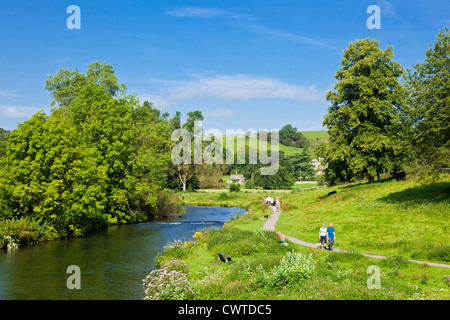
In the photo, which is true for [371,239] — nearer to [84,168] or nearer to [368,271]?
[368,271]

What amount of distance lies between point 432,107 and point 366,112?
15509mm

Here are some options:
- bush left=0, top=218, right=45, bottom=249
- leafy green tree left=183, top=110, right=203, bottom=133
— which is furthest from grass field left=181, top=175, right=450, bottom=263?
leafy green tree left=183, top=110, right=203, bottom=133

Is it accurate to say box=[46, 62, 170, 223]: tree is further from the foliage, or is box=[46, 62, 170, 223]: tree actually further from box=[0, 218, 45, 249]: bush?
box=[0, 218, 45, 249]: bush

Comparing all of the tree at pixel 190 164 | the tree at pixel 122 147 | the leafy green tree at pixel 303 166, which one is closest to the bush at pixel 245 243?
the tree at pixel 122 147

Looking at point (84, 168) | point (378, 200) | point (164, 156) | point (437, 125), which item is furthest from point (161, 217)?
point (437, 125)

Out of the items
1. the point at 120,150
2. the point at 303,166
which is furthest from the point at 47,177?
the point at 303,166

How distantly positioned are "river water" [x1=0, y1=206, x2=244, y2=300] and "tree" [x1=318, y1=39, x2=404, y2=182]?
22720 millimetres

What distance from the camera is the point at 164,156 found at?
2056 inches

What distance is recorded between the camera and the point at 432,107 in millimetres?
30547

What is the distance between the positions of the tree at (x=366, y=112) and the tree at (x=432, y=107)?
11.1m

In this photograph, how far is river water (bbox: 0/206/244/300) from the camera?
1855 centimetres

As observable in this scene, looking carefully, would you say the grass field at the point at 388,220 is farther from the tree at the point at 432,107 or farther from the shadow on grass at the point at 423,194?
the tree at the point at 432,107

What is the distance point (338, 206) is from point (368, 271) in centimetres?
2333

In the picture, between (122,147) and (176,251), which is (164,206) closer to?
(122,147)
